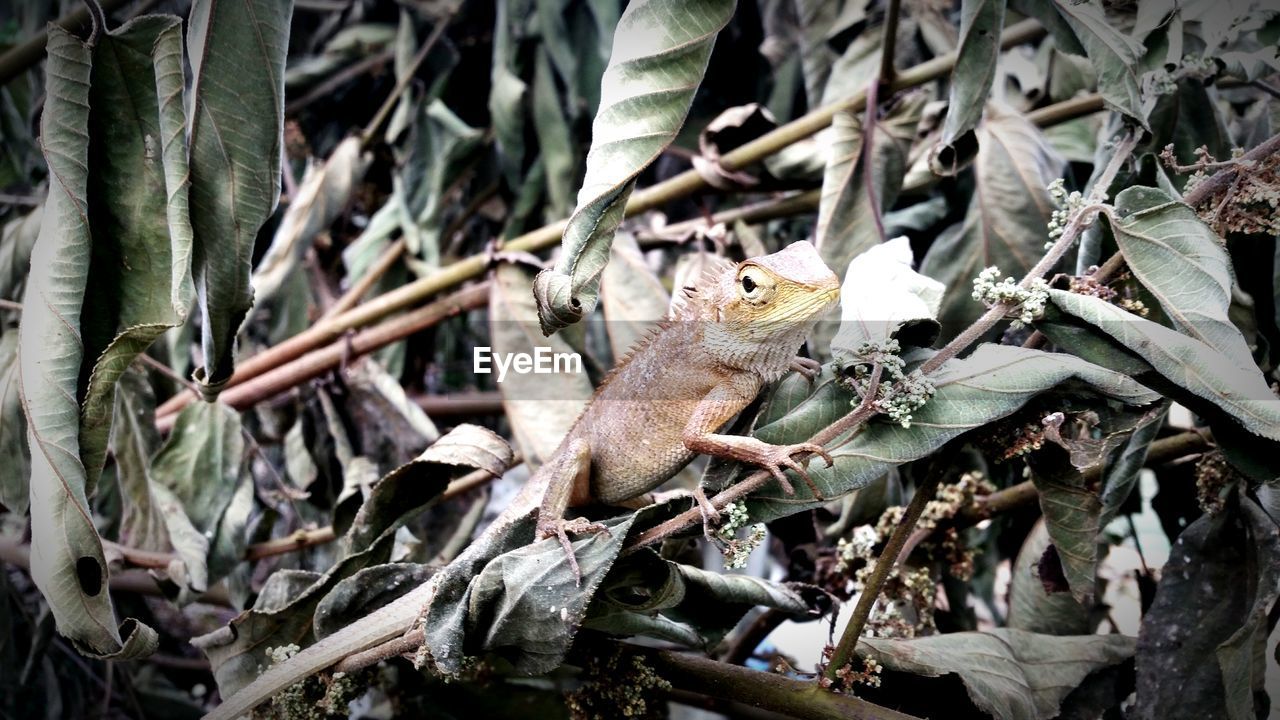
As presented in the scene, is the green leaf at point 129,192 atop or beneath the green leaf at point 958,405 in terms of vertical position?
atop

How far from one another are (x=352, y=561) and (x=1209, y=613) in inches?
41.8

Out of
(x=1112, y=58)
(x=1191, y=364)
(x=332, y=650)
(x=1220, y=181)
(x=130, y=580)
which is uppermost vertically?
(x=1112, y=58)

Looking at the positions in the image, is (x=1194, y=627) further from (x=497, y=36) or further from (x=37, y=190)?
(x=37, y=190)

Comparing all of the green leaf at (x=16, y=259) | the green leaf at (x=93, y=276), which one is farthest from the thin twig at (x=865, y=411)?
the green leaf at (x=16, y=259)

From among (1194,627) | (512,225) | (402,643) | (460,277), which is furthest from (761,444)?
(512,225)

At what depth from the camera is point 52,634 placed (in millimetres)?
1777

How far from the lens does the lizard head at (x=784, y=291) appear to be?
102 centimetres

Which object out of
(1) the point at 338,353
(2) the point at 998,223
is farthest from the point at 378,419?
(2) the point at 998,223

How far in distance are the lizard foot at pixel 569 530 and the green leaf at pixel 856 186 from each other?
1.77ft

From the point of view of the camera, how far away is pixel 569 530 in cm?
105

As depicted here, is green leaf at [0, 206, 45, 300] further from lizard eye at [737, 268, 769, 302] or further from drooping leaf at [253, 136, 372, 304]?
lizard eye at [737, 268, 769, 302]

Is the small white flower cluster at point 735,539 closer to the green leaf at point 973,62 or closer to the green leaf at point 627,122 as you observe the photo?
the green leaf at point 627,122

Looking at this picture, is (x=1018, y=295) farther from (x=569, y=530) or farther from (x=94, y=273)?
(x=94, y=273)

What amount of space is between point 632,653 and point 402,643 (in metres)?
0.26
